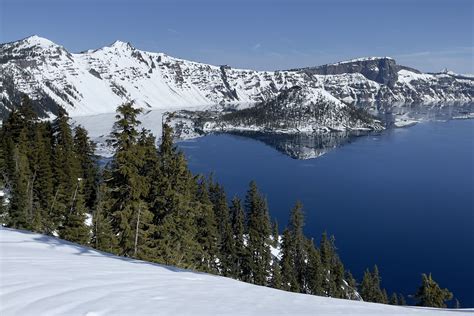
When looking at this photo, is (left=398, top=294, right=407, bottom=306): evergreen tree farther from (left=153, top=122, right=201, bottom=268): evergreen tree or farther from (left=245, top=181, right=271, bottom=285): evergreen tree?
(left=153, top=122, right=201, bottom=268): evergreen tree

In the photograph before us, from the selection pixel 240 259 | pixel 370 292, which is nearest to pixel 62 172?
pixel 240 259

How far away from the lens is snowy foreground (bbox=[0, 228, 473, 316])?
9836 millimetres

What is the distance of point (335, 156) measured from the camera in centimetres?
18550

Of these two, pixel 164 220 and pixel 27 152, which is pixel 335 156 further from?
pixel 164 220

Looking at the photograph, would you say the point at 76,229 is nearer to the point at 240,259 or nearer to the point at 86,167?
the point at 240,259

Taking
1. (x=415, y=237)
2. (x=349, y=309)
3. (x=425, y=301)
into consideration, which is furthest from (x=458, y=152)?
(x=349, y=309)

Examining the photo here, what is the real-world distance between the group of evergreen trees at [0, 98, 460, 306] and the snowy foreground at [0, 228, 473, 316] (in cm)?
1188

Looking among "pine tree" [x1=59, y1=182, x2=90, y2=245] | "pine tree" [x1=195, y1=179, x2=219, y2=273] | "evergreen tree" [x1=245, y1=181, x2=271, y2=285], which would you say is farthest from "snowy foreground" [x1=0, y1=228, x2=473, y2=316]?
"evergreen tree" [x1=245, y1=181, x2=271, y2=285]

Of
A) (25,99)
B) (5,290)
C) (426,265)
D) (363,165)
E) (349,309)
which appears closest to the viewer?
(5,290)

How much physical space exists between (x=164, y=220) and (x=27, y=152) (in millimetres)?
28992

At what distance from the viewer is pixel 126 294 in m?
11.1

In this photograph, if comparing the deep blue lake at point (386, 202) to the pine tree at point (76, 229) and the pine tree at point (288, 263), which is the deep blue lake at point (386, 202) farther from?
the pine tree at point (76, 229)

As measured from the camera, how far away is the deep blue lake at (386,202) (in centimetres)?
7550

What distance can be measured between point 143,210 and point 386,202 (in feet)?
298
